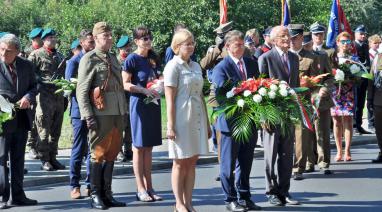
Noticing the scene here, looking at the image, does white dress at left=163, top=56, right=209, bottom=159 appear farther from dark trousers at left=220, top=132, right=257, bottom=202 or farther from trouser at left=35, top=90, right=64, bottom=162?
trouser at left=35, top=90, right=64, bottom=162

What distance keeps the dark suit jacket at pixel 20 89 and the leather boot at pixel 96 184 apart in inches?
42.9

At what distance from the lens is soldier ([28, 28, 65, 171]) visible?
12.8m

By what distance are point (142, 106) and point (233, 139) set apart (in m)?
1.41

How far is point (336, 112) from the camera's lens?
45.4ft

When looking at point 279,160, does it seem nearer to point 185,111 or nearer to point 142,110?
point 185,111

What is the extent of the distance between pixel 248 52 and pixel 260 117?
2.98 metres

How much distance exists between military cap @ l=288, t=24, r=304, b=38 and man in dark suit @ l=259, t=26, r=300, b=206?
119 cm

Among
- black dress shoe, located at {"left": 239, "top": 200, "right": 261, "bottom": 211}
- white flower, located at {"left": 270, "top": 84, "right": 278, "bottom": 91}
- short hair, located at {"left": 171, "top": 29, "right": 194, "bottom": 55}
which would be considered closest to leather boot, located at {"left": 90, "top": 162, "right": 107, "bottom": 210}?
black dress shoe, located at {"left": 239, "top": 200, "right": 261, "bottom": 211}

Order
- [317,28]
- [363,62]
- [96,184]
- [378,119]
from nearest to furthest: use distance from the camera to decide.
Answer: [96,184]
[317,28]
[378,119]
[363,62]

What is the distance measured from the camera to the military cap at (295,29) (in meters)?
11.3

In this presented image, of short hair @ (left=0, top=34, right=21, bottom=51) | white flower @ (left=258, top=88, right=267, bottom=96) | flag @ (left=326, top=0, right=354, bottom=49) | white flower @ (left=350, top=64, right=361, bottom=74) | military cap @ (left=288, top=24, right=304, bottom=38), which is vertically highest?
flag @ (left=326, top=0, right=354, bottom=49)

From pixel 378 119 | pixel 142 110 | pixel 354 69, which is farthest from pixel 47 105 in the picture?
pixel 378 119

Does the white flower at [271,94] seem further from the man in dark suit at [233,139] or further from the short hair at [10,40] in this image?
the short hair at [10,40]

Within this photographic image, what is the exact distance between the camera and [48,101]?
43.3 feet
